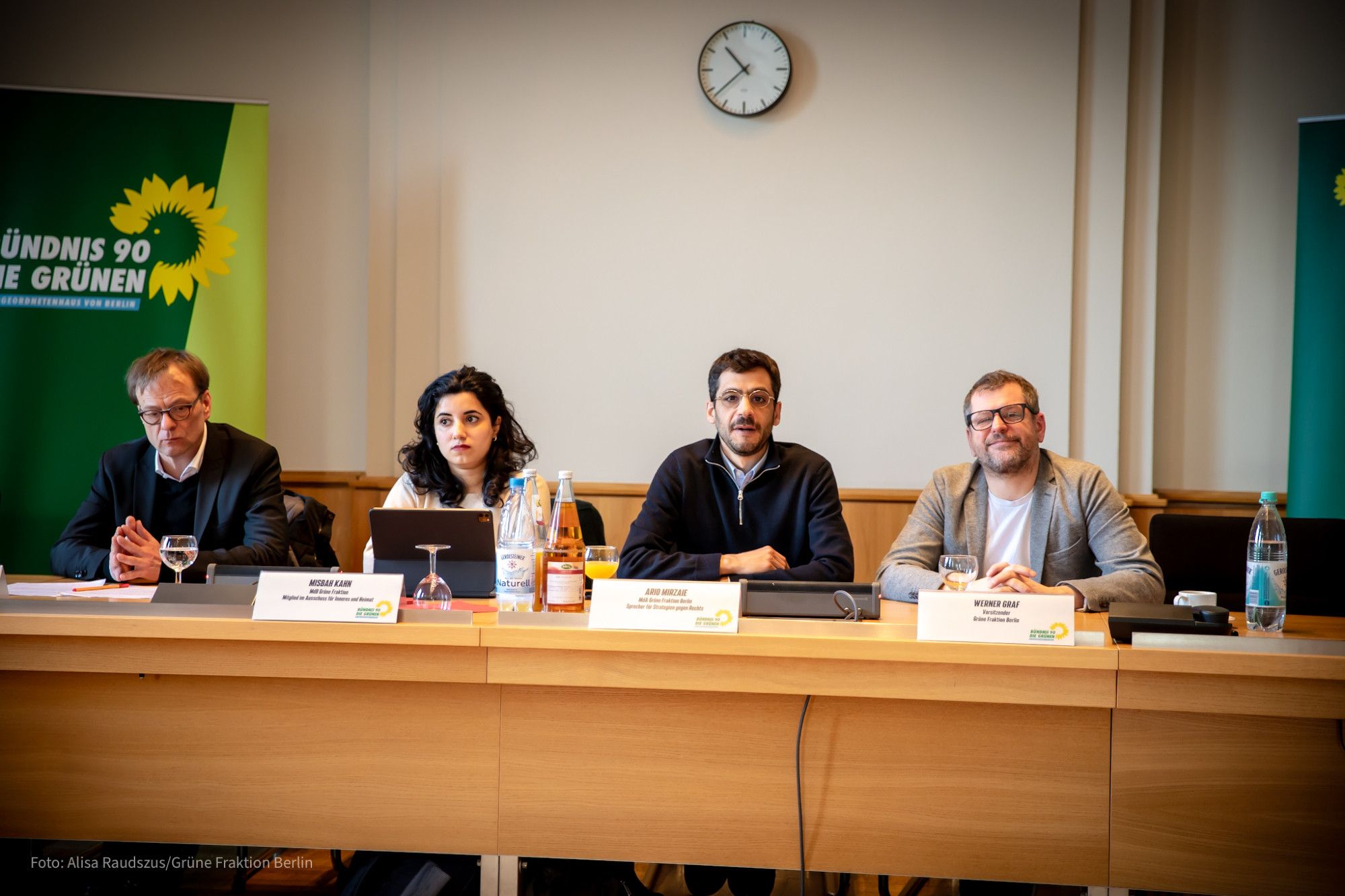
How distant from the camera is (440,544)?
1871 mm

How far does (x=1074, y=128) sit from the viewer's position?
11.7 ft

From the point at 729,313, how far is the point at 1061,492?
1.64 meters

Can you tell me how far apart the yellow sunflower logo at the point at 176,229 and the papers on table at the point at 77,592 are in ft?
5.59

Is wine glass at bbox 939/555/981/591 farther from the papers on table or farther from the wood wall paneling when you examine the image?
the papers on table

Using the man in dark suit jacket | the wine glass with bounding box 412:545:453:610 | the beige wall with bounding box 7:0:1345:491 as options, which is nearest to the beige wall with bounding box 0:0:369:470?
the beige wall with bounding box 7:0:1345:491

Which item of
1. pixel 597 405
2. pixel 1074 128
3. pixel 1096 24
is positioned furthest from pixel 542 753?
pixel 1096 24

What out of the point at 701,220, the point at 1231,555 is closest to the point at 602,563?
the point at 1231,555

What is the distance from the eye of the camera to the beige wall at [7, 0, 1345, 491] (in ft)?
11.8

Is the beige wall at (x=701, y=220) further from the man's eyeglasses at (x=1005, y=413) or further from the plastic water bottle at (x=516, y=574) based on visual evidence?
the plastic water bottle at (x=516, y=574)

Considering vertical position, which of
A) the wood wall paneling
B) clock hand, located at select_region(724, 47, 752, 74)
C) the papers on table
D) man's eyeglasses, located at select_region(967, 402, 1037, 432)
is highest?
clock hand, located at select_region(724, 47, 752, 74)

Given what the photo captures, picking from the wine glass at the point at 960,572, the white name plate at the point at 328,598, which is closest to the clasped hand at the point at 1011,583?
the wine glass at the point at 960,572

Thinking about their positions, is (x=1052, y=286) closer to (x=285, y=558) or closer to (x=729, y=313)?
(x=729, y=313)

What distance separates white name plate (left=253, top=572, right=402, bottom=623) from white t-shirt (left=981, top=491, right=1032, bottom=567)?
57.2 inches

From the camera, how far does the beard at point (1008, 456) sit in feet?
7.63
